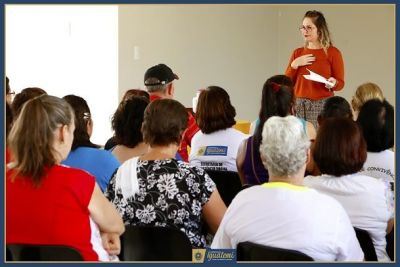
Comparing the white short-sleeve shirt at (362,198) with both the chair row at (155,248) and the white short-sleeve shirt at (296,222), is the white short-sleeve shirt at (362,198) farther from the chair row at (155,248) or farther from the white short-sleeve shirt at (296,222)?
the white short-sleeve shirt at (296,222)

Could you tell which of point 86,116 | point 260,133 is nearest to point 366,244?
point 260,133

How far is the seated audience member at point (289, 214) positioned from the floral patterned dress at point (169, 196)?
0.31 meters

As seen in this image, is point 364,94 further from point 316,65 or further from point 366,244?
point 366,244

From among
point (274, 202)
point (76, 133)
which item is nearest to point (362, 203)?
point (274, 202)

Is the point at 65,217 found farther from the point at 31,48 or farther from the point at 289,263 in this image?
the point at 31,48

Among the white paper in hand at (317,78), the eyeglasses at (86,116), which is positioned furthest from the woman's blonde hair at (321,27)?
the eyeglasses at (86,116)

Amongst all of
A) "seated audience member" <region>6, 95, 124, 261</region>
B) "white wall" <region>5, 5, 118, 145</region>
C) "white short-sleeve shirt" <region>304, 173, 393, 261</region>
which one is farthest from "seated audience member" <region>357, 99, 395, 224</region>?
"white wall" <region>5, 5, 118, 145</region>

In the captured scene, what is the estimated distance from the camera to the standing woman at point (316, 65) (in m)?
5.49

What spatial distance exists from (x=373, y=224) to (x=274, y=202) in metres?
0.60

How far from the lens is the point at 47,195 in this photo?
7.10 ft

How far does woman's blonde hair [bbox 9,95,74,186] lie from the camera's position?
7.14 feet

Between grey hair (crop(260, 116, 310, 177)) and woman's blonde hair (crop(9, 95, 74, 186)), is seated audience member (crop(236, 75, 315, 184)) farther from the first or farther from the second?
woman's blonde hair (crop(9, 95, 74, 186))

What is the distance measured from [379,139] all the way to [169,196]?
1.11 m

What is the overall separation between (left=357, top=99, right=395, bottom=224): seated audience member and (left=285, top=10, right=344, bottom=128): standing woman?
2.32 meters
